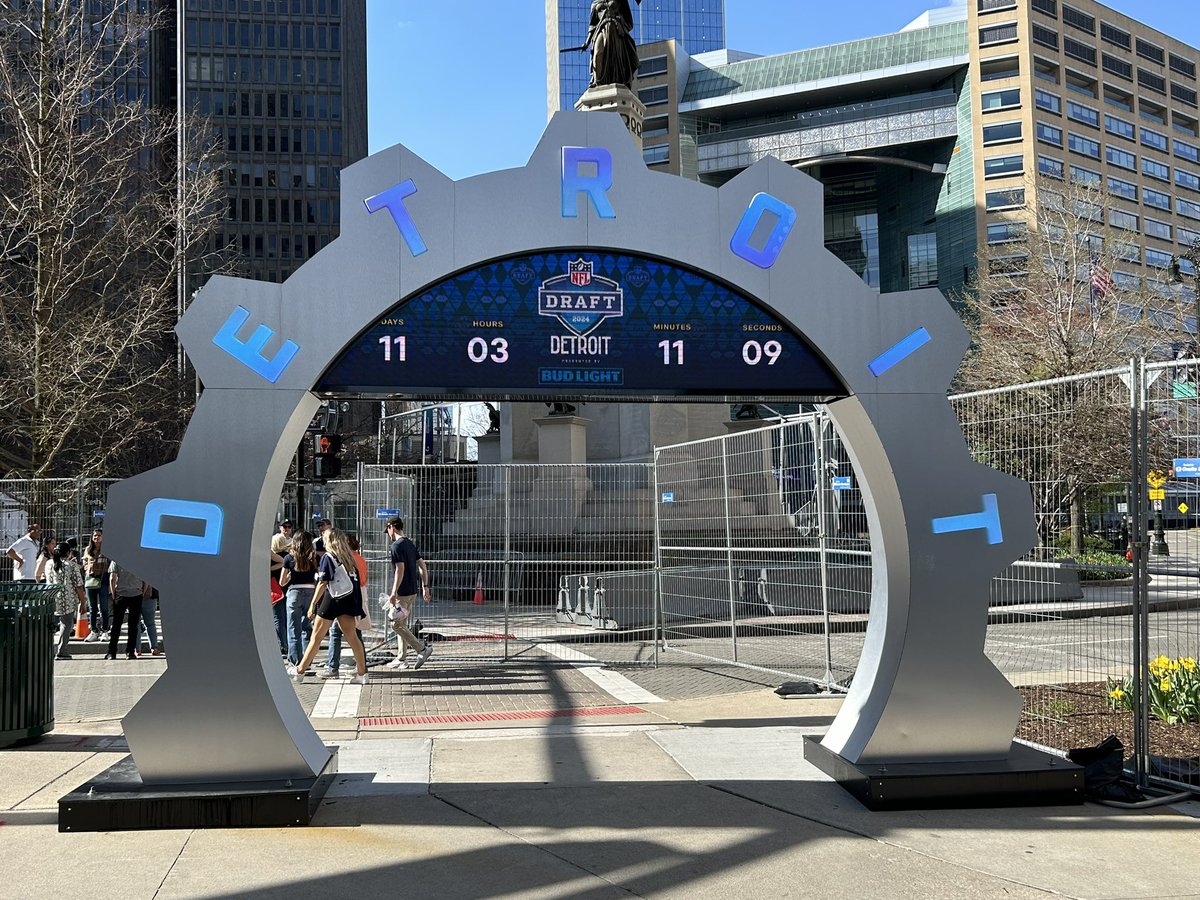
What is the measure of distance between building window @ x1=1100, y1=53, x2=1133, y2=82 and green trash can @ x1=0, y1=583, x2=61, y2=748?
322 ft

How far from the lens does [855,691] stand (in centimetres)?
749

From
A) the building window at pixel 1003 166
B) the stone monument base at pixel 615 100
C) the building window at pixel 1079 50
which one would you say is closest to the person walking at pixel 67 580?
the stone monument base at pixel 615 100

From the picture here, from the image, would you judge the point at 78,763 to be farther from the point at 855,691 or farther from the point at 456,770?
the point at 855,691

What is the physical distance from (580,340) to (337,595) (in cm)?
606

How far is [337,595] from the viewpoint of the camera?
11852 mm

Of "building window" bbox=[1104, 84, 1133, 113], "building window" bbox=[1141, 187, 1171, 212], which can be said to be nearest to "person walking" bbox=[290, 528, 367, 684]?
"building window" bbox=[1104, 84, 1133, 113]

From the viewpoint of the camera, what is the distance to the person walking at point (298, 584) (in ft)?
42.6

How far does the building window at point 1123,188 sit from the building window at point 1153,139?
5.25 meters

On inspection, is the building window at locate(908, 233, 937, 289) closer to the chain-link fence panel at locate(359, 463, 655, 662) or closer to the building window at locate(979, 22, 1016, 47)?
the building window at locate(979, 22, 1016, 47)

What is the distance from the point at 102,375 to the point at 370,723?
14.6 m

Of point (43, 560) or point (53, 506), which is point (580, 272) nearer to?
point (43, 560)

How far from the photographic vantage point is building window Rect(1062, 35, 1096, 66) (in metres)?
86.2

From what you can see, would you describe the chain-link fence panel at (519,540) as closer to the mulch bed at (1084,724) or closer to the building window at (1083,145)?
A: the mulch bed at (1084,724)

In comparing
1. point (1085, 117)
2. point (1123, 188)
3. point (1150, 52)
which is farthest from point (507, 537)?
point (1150, 52)
